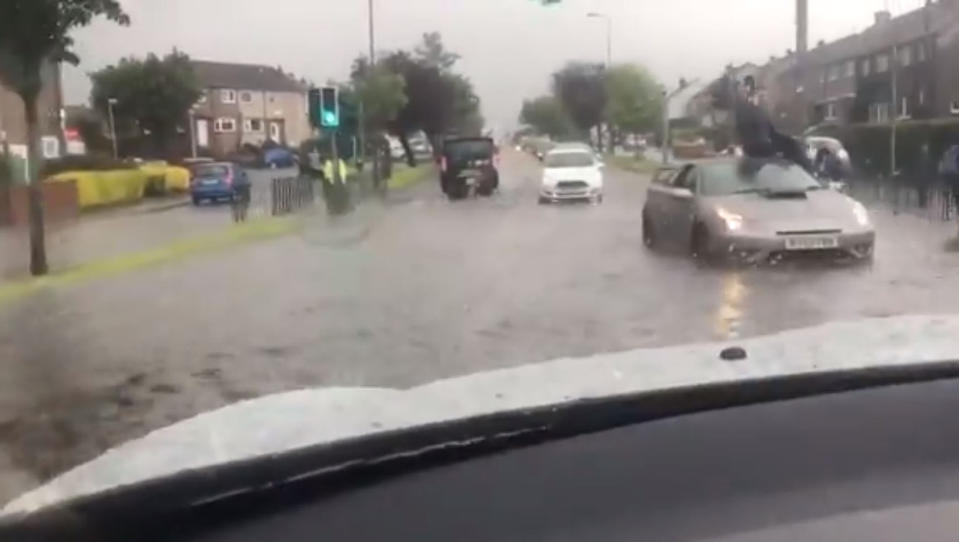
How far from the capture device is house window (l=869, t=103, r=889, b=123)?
18.0ft

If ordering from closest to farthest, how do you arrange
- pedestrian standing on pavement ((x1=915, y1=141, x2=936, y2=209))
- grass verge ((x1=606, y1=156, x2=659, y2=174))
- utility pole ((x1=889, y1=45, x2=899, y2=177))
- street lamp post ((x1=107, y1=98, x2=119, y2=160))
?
street lamp post ((x1=107, y1=98, x2=119, y2=160)) < utility pole ((x1=889, y1=45, x2=899, y2=177)) < pedestrian standing on pavement ((x1=915, y1=141, x2=936, y2=209)) < grass verge ((x1=606, y1=156, x2=659, y2=174))

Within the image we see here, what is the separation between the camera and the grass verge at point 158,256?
450cm

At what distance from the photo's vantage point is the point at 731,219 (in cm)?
Result: 589

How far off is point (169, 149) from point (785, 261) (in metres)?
2.67

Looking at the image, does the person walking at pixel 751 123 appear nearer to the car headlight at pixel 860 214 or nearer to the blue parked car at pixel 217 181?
the car headlight at pixel 860 214

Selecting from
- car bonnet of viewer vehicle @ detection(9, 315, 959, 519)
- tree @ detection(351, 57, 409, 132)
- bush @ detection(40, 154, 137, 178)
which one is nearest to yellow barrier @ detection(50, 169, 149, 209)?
bush @ detection(40, 154, 137, 178)

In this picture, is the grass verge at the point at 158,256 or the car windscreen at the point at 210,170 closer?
the grass verge at the point at 158,256

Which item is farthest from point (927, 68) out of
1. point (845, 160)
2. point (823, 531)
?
point (823, 531)

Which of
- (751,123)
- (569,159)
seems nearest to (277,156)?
(751,123)

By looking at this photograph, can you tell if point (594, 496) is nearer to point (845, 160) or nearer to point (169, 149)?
point (169, 149)

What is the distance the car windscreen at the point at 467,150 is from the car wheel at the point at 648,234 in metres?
1.31

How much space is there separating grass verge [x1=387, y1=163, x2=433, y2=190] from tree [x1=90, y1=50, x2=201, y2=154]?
3.39 ft

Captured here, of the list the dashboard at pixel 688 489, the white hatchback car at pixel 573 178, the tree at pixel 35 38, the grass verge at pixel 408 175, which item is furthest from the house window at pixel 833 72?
the dashboard at pixel 688 489

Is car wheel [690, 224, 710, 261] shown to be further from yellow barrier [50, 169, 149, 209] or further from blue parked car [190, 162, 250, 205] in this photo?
yellow barrier [50, 169, 149, 209]
